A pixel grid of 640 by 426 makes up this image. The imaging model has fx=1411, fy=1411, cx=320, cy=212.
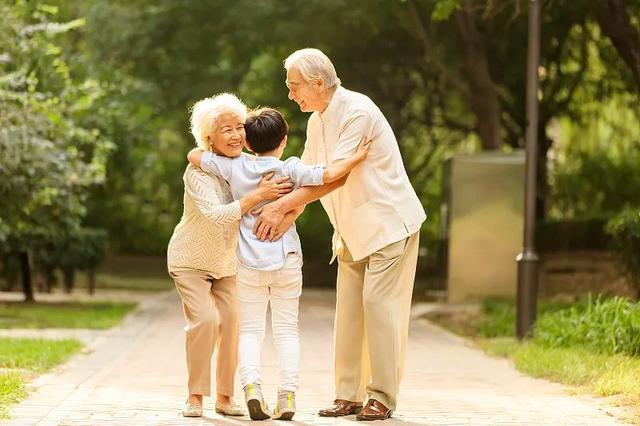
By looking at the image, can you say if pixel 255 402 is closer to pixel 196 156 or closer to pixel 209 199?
pixel 209 199

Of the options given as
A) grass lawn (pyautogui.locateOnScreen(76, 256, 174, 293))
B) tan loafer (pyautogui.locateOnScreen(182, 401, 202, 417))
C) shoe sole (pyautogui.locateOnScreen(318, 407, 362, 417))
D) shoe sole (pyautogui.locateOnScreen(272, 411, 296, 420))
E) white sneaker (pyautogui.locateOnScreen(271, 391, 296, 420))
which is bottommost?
grass lawn (pyautogui.locateOnScreen(76, 256, 174, 293))

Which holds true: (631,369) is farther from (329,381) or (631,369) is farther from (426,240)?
(426,240)

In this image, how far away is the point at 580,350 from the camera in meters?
11.5

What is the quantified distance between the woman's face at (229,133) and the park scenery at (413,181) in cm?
145

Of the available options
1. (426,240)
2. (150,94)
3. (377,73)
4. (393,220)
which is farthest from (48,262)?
(393,220)

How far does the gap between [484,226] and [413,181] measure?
9862 millimetres

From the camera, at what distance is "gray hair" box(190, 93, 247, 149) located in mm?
7539

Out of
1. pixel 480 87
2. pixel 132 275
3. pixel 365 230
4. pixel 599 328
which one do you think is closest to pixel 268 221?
pixel 365 230

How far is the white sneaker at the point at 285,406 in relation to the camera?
7391 mm

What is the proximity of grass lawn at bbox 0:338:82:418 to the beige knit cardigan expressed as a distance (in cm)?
129

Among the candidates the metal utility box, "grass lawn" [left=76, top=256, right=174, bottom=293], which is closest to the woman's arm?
the metal utility box

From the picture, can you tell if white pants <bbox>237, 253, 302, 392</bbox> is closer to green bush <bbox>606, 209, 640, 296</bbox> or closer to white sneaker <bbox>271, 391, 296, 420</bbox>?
white sneaker <bbox>271, 391, 296, 420</bbox>

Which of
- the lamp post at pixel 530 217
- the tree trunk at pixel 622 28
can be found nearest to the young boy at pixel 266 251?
the lamp post at pixel 530 217

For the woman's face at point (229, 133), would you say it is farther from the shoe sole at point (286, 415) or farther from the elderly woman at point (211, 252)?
the shoe sole at point (286, 415)
